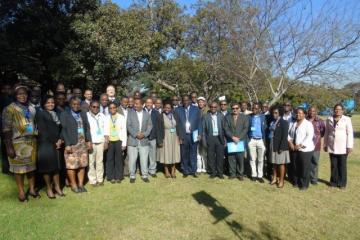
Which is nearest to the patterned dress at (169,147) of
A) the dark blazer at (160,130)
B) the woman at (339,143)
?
the dark blazer at (160,130)

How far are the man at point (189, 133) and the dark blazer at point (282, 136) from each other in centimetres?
197

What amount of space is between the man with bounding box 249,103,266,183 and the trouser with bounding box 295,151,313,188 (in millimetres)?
917

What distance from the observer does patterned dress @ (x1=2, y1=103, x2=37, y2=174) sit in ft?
19.8

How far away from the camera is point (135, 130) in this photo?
8.14 m

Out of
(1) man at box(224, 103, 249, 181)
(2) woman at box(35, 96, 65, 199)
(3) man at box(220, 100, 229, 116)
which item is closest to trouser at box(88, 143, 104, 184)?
(2) woman at box(35, 96, 65, 199)

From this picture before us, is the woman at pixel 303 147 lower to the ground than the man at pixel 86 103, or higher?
lower

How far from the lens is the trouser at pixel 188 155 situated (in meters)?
8.85

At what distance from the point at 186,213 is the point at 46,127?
9.85 feet

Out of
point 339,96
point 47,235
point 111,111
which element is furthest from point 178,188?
point 339,96

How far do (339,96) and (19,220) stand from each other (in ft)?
34.3

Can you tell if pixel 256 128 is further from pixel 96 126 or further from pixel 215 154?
pixel 96 126

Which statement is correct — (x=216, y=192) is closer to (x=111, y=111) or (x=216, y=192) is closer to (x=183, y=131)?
(x=183, y=131)

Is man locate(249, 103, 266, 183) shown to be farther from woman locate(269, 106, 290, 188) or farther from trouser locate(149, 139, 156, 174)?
trouser locate(149, 139, 156, 174)

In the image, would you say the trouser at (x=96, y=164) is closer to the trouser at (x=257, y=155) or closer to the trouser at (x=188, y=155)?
the trouser at (x=188, y=155)
